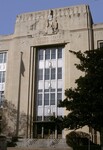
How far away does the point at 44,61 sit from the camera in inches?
1576

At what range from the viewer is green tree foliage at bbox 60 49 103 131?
2226 cm

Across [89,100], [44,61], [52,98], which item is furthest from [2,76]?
[89,100]

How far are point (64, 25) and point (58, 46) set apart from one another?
2.97m

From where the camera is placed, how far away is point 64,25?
40.3 m

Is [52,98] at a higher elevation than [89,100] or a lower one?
higher

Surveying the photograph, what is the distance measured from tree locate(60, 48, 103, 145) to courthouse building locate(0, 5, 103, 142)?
13.6 meters

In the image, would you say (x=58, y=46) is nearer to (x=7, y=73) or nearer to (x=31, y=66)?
(x=31, y=66)

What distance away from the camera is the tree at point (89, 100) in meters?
22.2

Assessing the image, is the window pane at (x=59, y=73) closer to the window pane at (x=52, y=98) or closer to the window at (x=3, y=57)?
the window pane at (x=52, y=98)

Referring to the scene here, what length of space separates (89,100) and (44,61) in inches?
721

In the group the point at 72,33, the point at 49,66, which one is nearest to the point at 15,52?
the point at 49,66

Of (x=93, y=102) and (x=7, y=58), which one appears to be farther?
(x=7, y=58)

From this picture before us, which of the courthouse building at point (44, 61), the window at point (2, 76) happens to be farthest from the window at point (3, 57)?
the window at point (2, 76)

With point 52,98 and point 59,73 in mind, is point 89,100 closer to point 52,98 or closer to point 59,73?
point 52,98
